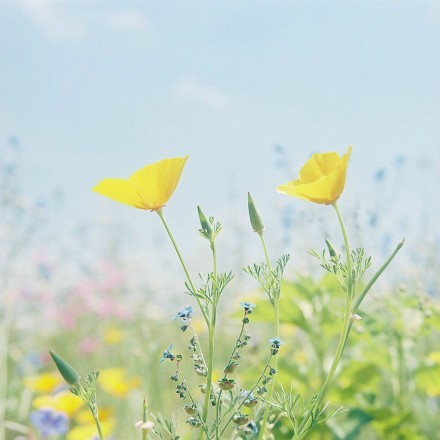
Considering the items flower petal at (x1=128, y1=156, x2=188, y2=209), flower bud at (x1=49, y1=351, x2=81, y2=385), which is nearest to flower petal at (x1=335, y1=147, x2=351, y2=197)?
flower petal at (x1=128, y1=156, x2=188, y2=209)

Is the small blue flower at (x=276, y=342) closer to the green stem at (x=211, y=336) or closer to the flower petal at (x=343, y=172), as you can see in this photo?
the green stem at (x=211, y=336)

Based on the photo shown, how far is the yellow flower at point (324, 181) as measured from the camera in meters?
0.88

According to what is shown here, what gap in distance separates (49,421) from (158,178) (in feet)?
3.78

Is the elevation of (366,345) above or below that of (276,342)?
below

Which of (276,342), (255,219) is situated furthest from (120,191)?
(276,342)

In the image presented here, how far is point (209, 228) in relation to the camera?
34.0 inches

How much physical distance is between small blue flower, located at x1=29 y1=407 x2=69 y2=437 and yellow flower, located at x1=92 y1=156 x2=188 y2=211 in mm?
1096

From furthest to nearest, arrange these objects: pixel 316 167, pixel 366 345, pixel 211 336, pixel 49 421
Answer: pixel 366 345
pixel 49 421
pixel 316 167
pixel 211 336

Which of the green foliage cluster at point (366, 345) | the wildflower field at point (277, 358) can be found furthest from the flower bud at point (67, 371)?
the green foliage cluster at point (366, 345)

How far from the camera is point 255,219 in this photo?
0.90m

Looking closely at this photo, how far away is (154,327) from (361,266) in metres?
4.71

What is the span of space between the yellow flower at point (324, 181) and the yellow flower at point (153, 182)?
152mm

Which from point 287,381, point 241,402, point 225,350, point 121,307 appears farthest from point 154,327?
point 241,402

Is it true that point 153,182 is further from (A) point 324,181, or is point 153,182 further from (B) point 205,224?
(A) point 324,181
